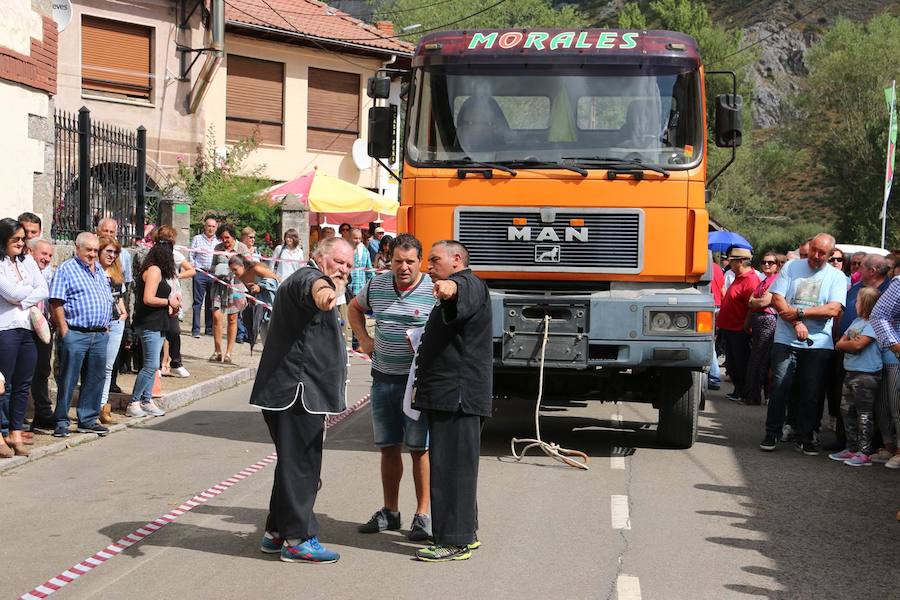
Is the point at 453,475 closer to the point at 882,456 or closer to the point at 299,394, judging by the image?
the point at 299,394

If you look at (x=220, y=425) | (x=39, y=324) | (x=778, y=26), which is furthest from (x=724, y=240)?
(x=778, y=26)

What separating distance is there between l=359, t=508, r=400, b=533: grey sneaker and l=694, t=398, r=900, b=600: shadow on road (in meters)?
1.93

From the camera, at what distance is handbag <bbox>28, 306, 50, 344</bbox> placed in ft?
33.1

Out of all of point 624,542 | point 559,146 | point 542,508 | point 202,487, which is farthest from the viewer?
point 559,146

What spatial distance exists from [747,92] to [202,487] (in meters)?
62.6

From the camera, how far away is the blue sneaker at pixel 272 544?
6898 millimetres

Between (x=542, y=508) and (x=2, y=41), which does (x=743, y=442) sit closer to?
(x=542, y=508)

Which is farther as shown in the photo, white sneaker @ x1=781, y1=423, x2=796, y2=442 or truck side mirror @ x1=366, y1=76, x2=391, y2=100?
white sneaker @ x1=781, y1=423, x2=796, y2=442

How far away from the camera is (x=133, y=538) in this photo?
285 inches

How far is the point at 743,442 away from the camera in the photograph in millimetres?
11773

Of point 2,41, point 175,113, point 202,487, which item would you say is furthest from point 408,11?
point 202,487

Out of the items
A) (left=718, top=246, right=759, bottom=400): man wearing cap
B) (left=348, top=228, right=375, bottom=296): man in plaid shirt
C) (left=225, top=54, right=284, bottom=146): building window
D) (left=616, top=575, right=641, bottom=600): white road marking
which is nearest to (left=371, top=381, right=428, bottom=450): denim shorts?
(left=616, top=575, right=641, bottom=600): white road marking

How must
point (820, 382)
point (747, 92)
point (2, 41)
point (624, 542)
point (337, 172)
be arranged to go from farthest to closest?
point (747, 92) < point (337, 172) < point (2, 41) < point (820, 382) < point (624, 542)

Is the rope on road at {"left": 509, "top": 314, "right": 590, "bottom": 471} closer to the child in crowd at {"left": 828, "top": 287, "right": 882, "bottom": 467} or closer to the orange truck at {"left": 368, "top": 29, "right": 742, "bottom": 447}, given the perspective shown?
the orange truck at {"left": 368, "top": 29, "right": 742, "bottom": 447}
